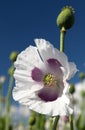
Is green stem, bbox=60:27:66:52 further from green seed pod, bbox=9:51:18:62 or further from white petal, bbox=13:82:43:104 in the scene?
green seed pod, bbox=9:51:18:62

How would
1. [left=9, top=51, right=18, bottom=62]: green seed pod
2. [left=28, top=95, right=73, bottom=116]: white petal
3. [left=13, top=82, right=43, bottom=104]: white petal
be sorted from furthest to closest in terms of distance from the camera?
[left=9, top=51, right=18, bottom=62]: green seed pod < [left=13, top=82, right=43, bottom=104]: white petal < [left=28, top=95, right=73, bottom=116]: white petal

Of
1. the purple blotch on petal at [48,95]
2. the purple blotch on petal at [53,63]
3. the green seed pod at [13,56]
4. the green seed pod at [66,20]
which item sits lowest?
the purple blotch on petal at [48,95]

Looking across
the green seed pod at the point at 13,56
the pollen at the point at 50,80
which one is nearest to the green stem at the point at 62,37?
the pollen at the point at 50,80

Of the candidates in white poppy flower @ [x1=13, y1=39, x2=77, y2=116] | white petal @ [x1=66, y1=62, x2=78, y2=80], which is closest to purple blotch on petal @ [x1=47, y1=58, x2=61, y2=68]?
white poppy flower @ [x1=13, y1=39, x2=77, y2=116]

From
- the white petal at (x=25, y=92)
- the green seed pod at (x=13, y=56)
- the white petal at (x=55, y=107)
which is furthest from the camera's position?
the green seed pod at (x=13, y=56)

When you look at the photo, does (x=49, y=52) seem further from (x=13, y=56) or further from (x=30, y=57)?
(x=13, y=56)

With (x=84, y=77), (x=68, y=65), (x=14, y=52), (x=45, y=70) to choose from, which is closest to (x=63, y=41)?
(x=68, y=65)

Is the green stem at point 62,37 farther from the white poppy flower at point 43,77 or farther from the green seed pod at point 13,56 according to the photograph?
the green seed pod at point 13,56

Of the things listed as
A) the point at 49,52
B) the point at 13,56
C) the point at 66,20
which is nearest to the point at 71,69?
the point at 49,52
